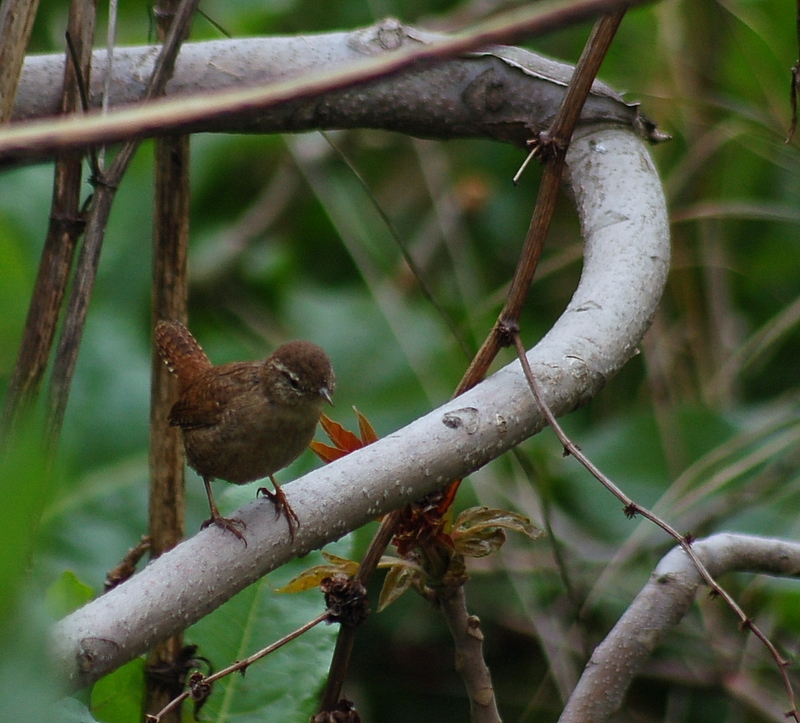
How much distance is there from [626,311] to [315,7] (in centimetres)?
354

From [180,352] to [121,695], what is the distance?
30.9 inches

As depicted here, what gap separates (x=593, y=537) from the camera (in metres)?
3.39

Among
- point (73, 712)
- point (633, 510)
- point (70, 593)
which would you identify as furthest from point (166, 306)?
point (633, 510)

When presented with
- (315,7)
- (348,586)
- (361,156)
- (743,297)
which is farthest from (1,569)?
(315,7)

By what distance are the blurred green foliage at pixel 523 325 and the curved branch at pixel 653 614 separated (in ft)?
3.04

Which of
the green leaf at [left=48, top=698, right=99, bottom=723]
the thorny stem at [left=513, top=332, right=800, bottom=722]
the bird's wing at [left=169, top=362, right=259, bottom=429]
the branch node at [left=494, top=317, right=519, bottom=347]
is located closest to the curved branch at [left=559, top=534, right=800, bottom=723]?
the thorny stem at [left=513, top=332, right=800, bottom=722]

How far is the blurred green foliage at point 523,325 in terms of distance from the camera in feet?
10.1

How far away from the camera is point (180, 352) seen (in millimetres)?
2291

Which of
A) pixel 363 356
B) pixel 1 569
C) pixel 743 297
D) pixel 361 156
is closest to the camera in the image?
pixel 1 569

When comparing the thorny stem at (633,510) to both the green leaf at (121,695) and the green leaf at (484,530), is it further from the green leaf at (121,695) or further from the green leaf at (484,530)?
the green leaf at (121,695)

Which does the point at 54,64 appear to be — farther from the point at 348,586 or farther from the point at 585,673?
the point at 585,673

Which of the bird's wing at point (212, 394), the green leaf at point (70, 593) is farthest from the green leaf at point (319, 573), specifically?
the bird's wing at point (212, 394)

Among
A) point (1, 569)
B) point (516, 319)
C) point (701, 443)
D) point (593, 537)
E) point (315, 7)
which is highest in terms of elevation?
point (315, 7)

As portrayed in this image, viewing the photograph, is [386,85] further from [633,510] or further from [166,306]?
[633,510]
